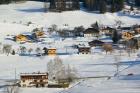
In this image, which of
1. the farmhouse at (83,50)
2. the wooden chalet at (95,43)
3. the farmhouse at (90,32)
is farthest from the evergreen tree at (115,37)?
the farmhouse at (83,50)

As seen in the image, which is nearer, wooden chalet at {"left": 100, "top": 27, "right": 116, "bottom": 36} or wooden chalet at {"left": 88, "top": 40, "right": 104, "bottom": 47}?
wooden chalet at {"left": 88, "top": 40, "right": 104, "bottom": 47}

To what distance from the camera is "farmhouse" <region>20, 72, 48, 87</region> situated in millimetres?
31672

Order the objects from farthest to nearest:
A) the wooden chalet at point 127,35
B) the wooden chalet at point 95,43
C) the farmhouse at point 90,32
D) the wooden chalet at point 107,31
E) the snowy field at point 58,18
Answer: the snowy field at point 58,18 → the wooden chalet at point 107,31 → the farmhouse at point 90,32 → the wooden chalet at point 127,35 → the wooden chalet at point 95,43

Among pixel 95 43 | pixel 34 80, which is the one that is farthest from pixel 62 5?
pixel 34 80

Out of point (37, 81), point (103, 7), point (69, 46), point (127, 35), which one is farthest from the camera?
point (103, 7)

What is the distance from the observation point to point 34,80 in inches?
1264

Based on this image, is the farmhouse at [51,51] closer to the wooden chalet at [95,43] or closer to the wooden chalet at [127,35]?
the wooden chalet at [95,43]

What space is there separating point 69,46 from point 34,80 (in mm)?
10944

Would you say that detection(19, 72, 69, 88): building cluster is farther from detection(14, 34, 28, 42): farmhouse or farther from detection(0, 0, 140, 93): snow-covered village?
detection(14, 34, 28, 42): farmhouse

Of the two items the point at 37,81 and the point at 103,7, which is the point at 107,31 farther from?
the point at 37,81

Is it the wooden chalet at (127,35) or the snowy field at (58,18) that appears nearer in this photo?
the wooden chalet at (127,35)

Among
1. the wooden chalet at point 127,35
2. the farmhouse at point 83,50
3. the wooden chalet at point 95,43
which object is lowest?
the wooden chalet at point 127,35

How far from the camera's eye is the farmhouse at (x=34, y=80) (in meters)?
31.7

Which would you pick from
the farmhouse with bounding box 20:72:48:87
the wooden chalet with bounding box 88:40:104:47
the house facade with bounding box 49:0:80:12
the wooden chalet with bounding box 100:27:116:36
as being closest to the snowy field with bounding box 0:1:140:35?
the house facade with bounding box 49:0:80:12
